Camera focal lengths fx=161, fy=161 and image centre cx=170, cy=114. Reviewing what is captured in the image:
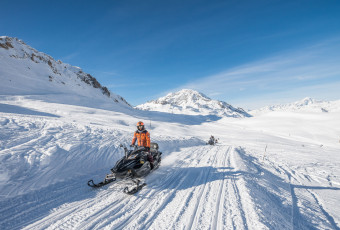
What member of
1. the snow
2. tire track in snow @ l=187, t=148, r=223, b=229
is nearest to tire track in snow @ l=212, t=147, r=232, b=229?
the snow

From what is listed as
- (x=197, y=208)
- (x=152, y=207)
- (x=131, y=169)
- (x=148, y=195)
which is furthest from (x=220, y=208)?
(x=131, y=169)

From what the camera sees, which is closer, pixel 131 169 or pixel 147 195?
pixel 147 195

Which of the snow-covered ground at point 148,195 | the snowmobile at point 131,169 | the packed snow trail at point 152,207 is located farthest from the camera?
the snowmobile at point 131,169

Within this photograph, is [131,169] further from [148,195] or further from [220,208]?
[220,208]

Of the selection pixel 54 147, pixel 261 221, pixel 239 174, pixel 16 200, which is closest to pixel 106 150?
pixel 54 147

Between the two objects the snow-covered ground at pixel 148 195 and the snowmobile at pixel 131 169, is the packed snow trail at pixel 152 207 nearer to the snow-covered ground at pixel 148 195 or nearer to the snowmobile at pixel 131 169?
the snow-covered ground at pixel 148 195

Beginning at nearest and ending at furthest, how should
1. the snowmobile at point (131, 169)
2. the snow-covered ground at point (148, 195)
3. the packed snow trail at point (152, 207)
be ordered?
the packed snow trail at point (152, 207) → the snow-covered ground at point (148, 195) → the snowmobile at point (131, 169)

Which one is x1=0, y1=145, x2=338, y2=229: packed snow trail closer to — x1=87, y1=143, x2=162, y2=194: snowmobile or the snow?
the snow

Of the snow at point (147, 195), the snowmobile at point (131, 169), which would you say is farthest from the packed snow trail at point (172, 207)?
the snowmobile at point (131, 169)

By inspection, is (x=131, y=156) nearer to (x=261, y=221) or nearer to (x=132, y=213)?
(x=132, y=213)

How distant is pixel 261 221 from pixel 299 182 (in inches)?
183

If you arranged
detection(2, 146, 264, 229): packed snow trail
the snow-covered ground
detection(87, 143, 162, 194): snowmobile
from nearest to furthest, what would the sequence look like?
detection(2, 146, 264, 229): packed snow trail → the snow-covered ground → detection(87, 143, 162, 194): snowmobile

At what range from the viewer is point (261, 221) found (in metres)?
3.32

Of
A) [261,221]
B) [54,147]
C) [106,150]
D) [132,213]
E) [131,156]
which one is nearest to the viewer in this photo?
[261,221]
